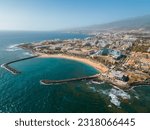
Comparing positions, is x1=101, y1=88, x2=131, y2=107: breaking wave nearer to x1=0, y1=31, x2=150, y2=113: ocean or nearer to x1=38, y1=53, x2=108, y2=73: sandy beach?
x1=0, y1=31, x2=150, y2=113: ocean

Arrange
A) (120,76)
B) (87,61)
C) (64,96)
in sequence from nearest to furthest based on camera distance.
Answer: (64,96) < (120,76) < (87,61)

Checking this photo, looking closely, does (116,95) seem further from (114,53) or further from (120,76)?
(114,53)

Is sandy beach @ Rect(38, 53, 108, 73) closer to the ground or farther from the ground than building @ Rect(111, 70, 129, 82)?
closer to the ground

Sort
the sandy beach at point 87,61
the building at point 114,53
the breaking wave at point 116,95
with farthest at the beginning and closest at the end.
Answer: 1. the building at point 114,53
2. the sandy beach at point 87,61
3. the breaking wave at point 116,95

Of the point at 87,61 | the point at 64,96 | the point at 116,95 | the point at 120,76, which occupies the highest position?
the point at 64,96

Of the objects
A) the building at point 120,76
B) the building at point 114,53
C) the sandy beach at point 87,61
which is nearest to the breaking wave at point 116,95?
the building at point 120,76

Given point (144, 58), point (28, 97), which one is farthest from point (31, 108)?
point (144, 58)

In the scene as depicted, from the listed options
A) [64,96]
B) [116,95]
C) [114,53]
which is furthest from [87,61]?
[64,96]

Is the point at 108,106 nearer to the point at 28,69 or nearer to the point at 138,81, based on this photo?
the point at 138,81

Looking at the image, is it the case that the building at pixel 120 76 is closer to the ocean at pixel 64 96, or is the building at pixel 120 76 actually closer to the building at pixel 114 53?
the ocean at pixel 64 96

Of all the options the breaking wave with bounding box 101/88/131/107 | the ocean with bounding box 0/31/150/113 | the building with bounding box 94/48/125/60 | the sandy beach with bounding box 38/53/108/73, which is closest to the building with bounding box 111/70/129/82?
the ocean with bounding box 0/31/150/113

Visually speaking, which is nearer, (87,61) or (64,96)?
(64,96)
